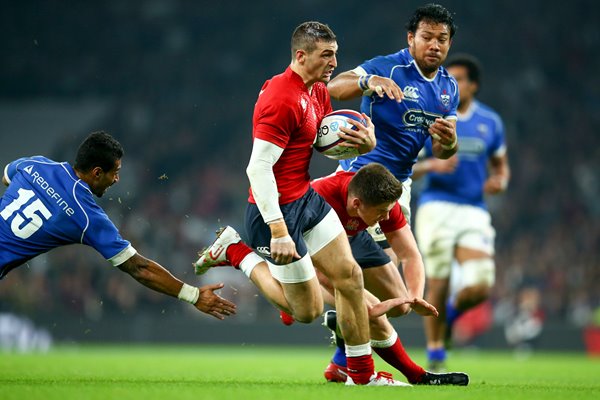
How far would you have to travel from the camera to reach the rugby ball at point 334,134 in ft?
22.5

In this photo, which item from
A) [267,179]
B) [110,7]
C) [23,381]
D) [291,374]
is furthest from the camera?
[110,7]

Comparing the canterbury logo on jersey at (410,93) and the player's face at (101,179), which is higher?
the canterbury logo on jersey at (410,93)


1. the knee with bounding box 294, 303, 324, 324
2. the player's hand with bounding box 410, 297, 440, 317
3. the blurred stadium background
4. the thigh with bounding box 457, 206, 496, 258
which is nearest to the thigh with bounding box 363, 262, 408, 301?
the knee with bounding box 294, 303, 324, 324

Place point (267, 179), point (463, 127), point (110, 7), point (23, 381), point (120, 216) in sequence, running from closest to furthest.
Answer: point (267, 179) → point (23, 381) → point (463, 127) → point (120, 216) → point (110, 7)

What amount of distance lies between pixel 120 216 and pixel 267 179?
1449 centimetres

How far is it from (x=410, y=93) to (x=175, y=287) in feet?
8.00

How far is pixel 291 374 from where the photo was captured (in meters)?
8.88

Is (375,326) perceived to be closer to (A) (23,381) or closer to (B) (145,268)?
(B) (145,268)

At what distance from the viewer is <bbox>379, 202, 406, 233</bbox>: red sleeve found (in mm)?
7189

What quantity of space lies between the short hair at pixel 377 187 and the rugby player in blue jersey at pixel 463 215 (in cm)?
368

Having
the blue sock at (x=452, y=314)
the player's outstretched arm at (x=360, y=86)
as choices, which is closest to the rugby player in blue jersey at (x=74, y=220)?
the player's outstretched arm at (x=360, y=86)

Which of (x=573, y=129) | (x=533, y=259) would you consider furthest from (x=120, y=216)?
(x=573, y=129)

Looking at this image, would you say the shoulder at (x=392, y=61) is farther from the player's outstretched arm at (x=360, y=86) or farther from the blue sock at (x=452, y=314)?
the blue sock at (x=452, y=314)

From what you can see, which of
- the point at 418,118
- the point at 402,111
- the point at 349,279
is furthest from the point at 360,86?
the point at 349,279
